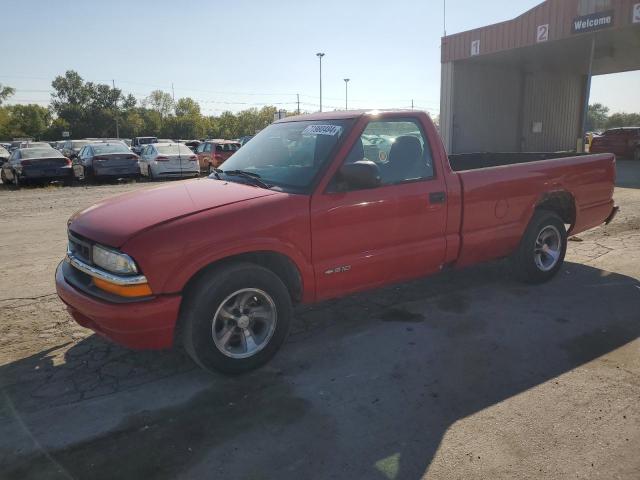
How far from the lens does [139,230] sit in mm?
3188

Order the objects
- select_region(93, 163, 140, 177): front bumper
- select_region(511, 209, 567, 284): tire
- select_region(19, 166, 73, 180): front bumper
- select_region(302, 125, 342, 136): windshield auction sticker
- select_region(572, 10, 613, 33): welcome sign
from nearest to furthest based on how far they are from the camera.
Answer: select_region(302, 125, 342, 136): windshield auction sticker, select_region(511, 209, 567, 284): tire, select_region(572, 10, 613, 33): welcome sign, select_region(19, 166, 73, 180): front bumper, select_region(93, 163, 140, 177): front bumper

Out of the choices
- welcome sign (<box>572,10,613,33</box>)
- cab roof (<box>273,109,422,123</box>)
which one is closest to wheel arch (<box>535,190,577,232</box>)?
cab roof (<box>273,109,422,123</box>)

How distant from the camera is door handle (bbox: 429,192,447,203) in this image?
432cm

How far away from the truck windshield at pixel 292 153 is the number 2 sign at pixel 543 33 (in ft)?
47.2

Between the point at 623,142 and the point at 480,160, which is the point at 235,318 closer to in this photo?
the point at 480,160

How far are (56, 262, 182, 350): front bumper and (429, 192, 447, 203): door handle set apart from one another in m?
2.30

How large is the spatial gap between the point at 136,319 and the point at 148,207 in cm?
88

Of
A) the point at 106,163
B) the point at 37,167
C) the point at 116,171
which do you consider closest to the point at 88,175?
the point at 106,163

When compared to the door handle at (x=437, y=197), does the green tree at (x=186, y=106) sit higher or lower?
higher

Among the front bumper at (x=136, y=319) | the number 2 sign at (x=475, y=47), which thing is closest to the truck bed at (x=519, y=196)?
the front bumper at (x=136, y=319)

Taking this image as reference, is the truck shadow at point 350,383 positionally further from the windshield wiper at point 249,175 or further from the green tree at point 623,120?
the green tree at point 623,120

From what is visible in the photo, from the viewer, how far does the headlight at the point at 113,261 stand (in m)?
3.12

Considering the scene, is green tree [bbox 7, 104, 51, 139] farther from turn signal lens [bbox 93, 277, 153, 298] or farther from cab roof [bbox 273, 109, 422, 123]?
turn signal lens [bbox 93, 277, 153, 298]

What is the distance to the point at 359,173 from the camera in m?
3.66
